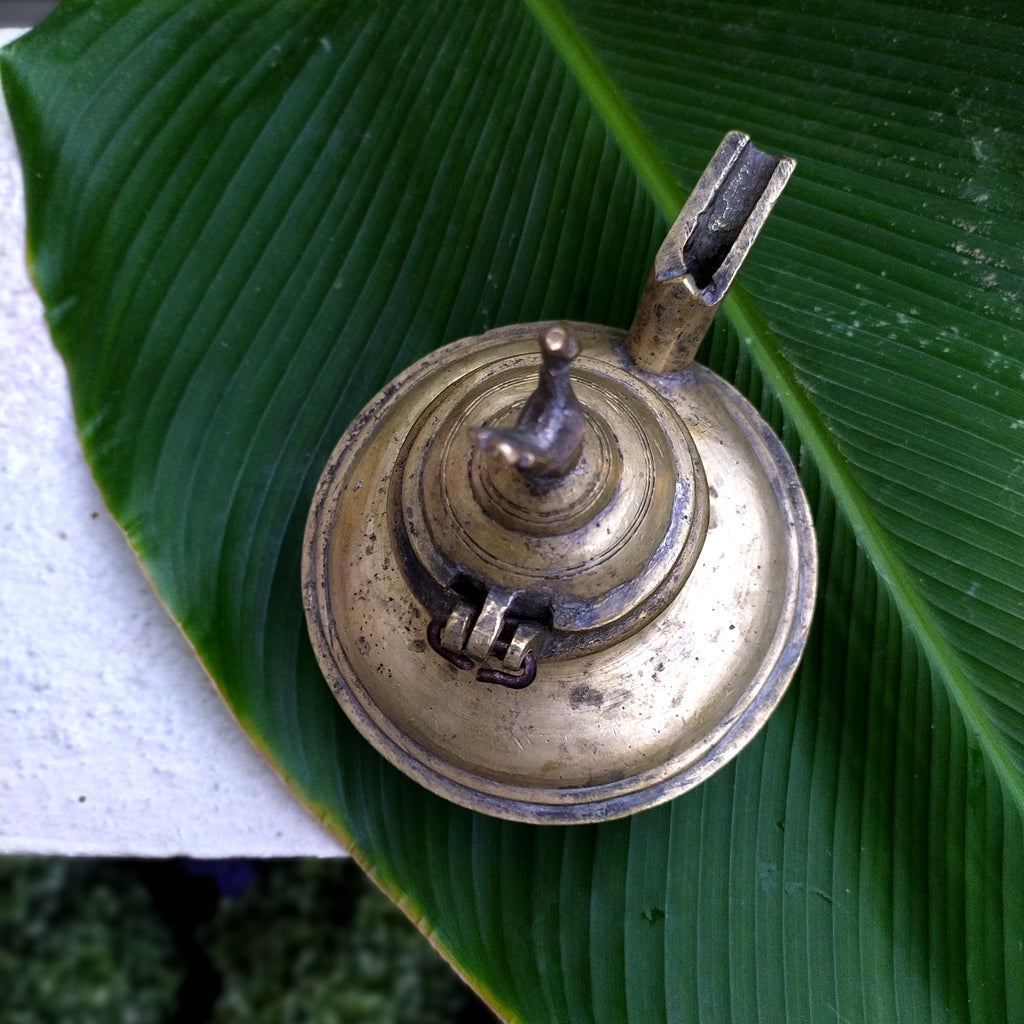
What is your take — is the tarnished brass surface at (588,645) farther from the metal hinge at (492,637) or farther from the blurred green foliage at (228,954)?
the blurred green foliage at (228,954)

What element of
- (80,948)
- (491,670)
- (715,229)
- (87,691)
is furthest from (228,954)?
(715,229)

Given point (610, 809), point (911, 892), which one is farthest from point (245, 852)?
point (911, 892)

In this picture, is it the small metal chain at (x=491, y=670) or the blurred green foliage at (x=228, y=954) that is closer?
the small metal chain at (x=491, y=670)

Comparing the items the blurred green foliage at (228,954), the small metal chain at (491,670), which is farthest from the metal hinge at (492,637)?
the blurred green foliage at (228,954)

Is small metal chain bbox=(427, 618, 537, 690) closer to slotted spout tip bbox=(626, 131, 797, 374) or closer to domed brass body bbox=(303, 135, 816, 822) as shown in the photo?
domed brass body bbox=(303, 135, 816, 822)

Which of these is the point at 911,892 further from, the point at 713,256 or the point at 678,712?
the point at 713,256

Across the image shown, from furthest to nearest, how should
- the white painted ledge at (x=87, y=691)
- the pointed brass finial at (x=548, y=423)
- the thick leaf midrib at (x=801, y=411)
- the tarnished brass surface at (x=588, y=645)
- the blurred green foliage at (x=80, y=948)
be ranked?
the blurred green foliage at (x=80, y=948)
the white painted ledge at (x=87, y=691)
the thick leaf midrib at (x=801, y=411)
the tarnished brass surface at (x=588, y=645)
the pointed brass finial at (x=548, y=423)
